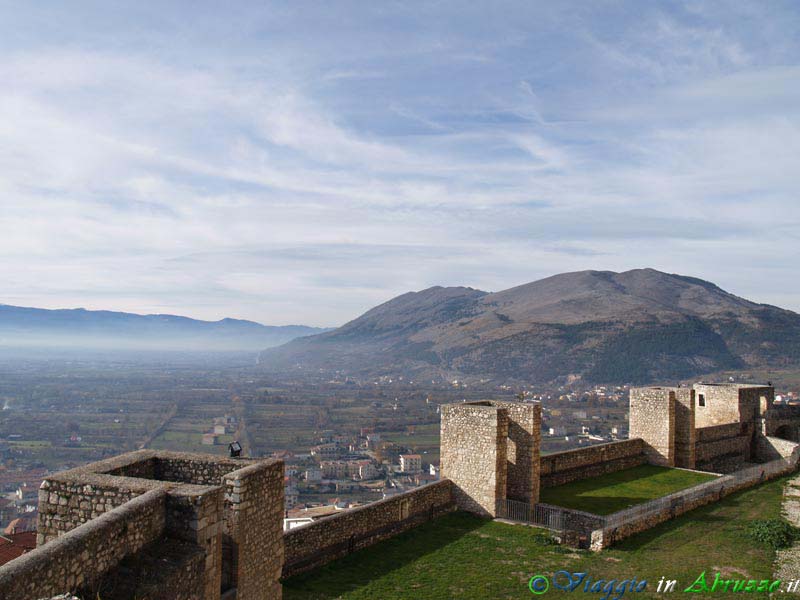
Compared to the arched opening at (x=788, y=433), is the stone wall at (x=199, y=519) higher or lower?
higher

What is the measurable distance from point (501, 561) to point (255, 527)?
21.4 ft

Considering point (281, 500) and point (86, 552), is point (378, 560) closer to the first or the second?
point (281, 500)

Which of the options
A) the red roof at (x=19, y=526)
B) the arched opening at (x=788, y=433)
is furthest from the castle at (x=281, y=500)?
the red roof at (x=19, y=526)

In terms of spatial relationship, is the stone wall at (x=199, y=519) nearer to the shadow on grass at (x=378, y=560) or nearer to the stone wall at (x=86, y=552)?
the stone wall at (x=86, y=552)

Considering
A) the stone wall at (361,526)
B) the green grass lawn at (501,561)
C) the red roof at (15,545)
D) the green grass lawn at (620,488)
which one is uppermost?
the stone wall at (361,526)

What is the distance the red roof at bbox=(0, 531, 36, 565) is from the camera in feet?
42.8

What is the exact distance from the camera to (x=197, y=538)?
21.6 feet

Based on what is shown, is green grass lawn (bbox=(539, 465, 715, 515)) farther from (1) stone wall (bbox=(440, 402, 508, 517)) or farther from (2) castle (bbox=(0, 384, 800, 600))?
(1) stone wall (bbox=(440, 402, 508, 517))

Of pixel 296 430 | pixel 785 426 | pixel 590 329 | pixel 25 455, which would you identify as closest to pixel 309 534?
pixel 785 426

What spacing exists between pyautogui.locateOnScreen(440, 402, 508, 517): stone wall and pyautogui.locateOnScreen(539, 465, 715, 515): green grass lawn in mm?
2231

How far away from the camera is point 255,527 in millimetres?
8281

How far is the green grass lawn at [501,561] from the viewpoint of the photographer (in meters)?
11.2

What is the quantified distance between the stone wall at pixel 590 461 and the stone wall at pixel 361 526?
409 centimetres

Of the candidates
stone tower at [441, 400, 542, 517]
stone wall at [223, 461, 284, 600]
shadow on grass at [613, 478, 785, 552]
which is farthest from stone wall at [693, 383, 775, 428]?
stone wall at [223, 461, 284, 600]
